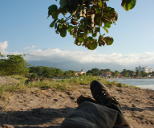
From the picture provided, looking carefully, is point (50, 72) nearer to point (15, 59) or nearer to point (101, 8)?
point (15, 59)

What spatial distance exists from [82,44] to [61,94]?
4000 mm

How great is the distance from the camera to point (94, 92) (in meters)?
4.47

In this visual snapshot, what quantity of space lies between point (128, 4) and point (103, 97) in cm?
213

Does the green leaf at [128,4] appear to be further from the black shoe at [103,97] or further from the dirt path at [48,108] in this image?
the dirt path at [48,108]

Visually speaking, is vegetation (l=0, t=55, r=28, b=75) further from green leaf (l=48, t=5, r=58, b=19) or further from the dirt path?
green leaf (l=48, t=5, r=58, b=19)

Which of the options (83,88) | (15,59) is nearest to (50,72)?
(15,59)

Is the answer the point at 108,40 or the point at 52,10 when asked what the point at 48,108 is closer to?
the point at 108,40

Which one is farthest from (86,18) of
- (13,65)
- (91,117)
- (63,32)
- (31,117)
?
(13,65)

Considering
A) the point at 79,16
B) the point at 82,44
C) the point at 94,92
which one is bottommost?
the point at 94,92

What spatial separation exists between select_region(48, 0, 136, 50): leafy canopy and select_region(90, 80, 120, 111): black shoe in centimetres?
132

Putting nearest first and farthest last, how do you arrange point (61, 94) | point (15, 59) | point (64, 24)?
point (64, 24), point (61, 94), point (15, 59)

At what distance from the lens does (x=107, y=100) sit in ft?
13.4

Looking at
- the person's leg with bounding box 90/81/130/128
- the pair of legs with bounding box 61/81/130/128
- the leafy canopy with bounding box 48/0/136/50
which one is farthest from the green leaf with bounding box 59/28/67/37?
the person's leg with bounding box 90/81/130/128

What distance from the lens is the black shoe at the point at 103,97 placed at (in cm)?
393
